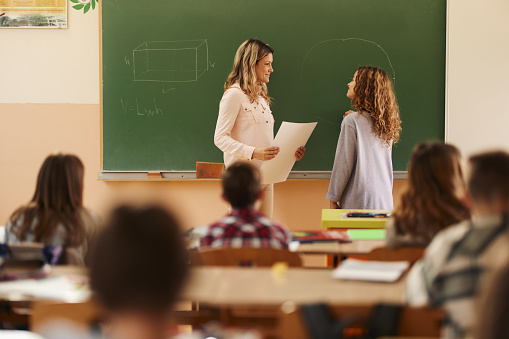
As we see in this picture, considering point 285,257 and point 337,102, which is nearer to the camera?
point 285,257

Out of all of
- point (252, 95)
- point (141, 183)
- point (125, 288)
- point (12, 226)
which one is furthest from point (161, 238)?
point (141, 183)

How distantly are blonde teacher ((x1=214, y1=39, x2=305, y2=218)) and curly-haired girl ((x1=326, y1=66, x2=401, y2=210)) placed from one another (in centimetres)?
52

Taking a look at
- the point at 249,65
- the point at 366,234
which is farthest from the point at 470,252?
the point at 249,65

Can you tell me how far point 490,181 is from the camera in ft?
5.29

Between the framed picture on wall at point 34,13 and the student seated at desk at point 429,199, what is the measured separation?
337 centimetres

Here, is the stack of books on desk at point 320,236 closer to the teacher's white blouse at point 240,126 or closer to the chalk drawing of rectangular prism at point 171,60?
the teacher's white blouse at point 240,126

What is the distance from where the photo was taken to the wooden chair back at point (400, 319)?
4.91 feet

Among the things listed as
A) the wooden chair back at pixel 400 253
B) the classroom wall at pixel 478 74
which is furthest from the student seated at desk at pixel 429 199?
the classroom wall at pixel 478 74

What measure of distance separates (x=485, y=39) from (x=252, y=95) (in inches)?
→ 78.4

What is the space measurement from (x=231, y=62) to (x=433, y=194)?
2.59 meters

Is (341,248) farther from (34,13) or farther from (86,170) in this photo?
(34,13)

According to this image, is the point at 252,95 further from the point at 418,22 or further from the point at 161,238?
the point at 161,238

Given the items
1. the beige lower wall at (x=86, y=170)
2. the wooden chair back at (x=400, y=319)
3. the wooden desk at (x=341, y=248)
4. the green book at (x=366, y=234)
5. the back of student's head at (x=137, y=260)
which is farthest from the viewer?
the beige lower wall at (x=86, y=170)

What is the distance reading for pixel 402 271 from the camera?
220cm
